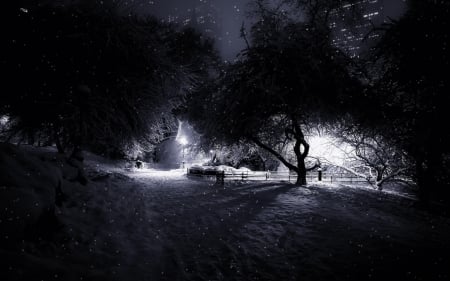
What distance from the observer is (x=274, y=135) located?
17.2 m

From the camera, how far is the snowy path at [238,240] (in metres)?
5.35

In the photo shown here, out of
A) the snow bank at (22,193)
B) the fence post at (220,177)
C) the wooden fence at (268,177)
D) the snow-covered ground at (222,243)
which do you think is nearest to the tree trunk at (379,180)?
the wooden fence at (268,177)

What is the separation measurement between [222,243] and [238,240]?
1.65 feet

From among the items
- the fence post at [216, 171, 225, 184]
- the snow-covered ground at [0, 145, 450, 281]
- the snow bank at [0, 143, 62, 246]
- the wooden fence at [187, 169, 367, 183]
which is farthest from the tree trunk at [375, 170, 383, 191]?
the snow bank at [0, 143, 62, 246]

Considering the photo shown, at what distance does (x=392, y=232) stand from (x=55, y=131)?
12.9 m

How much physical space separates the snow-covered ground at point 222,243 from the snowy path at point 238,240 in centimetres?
2

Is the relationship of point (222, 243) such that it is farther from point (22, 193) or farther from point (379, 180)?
point (379, 180)

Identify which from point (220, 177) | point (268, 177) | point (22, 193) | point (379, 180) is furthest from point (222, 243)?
point (379, 180)

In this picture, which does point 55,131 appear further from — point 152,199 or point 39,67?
point 152,199

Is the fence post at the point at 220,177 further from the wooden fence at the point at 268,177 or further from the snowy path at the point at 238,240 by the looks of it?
the snowy path at the point at 238,240

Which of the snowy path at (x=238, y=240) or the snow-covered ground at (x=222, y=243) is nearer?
the snow-covered ground at (x=222, y=243)

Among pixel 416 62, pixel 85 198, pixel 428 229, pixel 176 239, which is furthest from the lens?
pixel 416 62

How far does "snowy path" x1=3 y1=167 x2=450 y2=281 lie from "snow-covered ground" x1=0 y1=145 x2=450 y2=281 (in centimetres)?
2

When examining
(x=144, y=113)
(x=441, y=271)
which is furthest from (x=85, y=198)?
(x=441, y=271)
